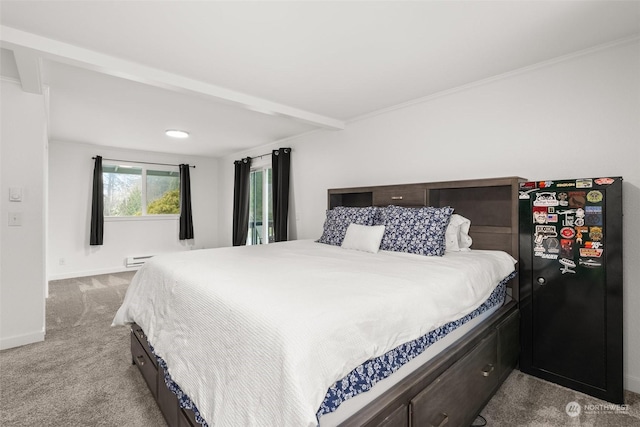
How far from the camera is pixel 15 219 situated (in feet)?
9.23

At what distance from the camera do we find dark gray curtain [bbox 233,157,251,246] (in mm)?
6036

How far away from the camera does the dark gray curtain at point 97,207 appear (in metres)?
5.48

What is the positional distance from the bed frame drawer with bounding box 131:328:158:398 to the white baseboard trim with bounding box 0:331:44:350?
1307 mm

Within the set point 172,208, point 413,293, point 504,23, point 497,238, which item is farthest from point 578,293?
point 172,208

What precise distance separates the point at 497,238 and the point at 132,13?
3118 millimetres

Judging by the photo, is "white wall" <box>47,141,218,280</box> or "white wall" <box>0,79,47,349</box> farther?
"white wall" <box>47,141,218,280</box>

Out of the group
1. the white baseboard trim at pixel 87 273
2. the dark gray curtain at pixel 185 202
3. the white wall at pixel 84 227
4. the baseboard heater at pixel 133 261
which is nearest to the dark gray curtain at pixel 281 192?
the dark gray curtain at pixel 185 202

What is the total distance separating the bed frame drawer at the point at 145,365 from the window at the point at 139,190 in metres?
4.55

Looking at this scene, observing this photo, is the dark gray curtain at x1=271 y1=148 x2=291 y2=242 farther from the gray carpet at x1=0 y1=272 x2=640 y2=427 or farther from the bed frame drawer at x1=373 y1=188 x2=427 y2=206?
the gray carpet at x1=0 y1=272 x2=640 y2=427

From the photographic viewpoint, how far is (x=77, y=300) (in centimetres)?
408

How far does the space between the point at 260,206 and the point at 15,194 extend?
3.68m

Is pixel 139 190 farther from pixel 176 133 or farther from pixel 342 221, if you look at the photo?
pixel 342 221

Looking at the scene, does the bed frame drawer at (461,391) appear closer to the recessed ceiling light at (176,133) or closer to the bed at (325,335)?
the bed at (325,335)

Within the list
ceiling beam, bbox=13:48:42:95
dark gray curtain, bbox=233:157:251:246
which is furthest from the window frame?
ceiling beam, bbox=13:48:42:95
